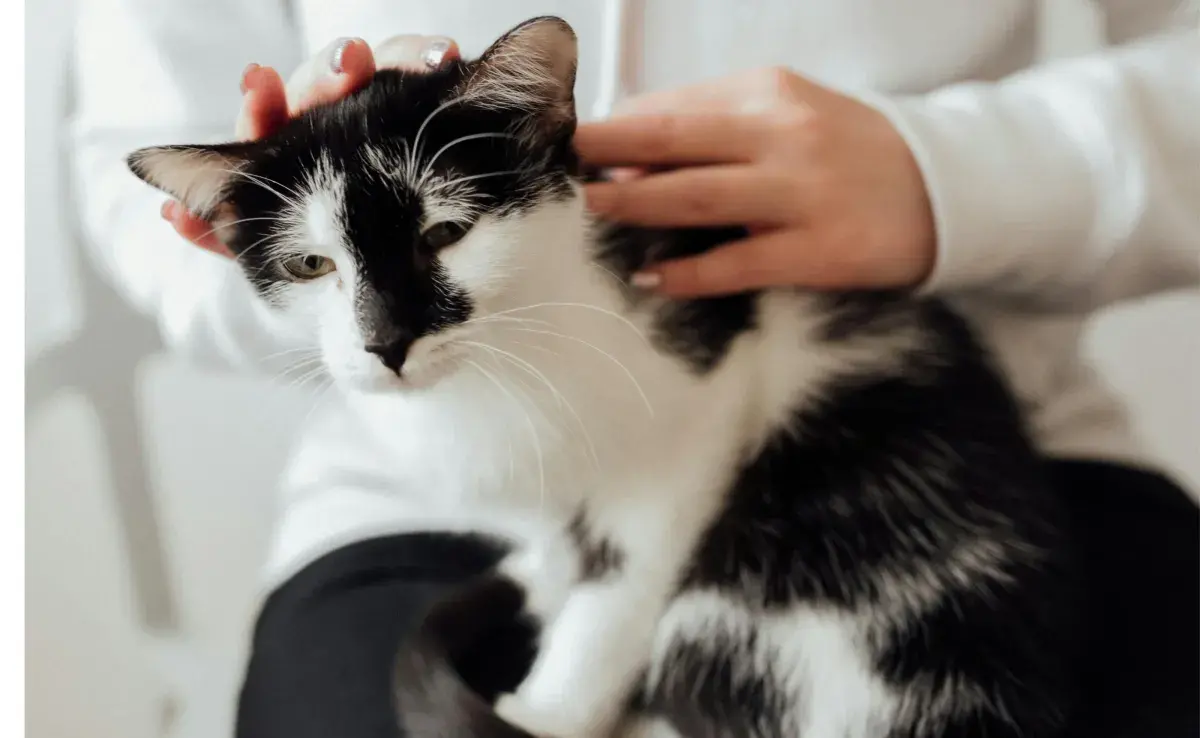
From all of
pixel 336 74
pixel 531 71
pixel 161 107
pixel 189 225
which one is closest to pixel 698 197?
pixel 531 71

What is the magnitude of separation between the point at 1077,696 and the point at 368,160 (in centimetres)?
60

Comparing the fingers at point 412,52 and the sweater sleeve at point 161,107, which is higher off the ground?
the fingers at point 412,52

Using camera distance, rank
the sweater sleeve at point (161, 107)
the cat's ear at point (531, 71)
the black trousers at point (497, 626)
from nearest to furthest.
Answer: the cat's ear at point (531, 71)
the black trousers at point (497, 626)
the sweater sleeve at point (161, 107)

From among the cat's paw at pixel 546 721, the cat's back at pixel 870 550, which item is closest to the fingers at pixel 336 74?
the cat's back at pixel 870 550

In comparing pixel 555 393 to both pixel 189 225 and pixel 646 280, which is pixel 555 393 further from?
pixel 189 225

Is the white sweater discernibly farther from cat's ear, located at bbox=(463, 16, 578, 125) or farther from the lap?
cat's ear, located at bbox=(463, 16, 578, 125)

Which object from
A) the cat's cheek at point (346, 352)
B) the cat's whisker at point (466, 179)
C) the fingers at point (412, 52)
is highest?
the fingers at point (412, 52)

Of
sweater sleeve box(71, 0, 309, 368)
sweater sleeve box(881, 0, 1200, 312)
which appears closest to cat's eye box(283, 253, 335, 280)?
sweater sleeve box(71, 0, 309, 368)

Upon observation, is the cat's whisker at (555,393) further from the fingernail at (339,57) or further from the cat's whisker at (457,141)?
the fingernail at (339,57)

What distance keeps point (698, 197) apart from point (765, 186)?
5cm

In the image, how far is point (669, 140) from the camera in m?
0.64

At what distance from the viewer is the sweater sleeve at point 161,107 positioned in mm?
873

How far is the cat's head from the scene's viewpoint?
0.52 metres

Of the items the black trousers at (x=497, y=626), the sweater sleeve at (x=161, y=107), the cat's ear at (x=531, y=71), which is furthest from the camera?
the sweater sleeve at (x=161, y=107)
